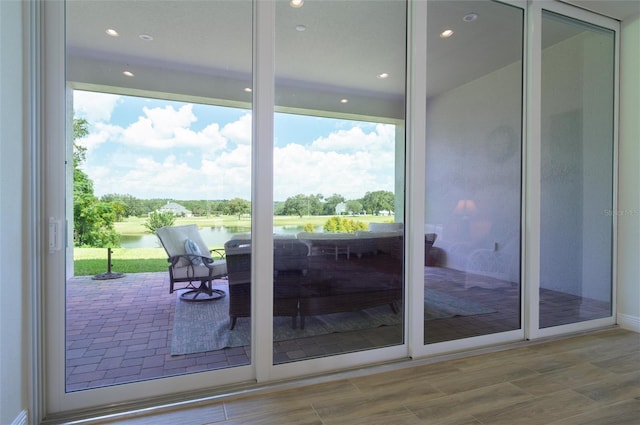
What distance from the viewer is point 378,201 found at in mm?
2648

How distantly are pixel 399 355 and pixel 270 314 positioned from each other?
1.12 meters

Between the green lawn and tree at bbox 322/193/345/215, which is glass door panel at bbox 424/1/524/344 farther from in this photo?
the green lawn

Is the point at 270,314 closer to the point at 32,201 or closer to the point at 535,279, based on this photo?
the point at 32,201

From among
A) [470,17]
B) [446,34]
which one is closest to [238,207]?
[446,34]

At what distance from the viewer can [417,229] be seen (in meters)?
2.63

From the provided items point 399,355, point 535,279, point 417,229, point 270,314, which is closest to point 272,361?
point 270,314

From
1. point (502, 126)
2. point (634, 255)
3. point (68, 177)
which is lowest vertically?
point (634, 255)

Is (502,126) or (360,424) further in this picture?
(502,126)

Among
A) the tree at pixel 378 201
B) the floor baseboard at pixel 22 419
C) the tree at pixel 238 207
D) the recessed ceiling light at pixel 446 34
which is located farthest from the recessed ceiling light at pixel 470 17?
the floor baseboard at pixel 22 419

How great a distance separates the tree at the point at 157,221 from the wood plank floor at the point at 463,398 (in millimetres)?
1130

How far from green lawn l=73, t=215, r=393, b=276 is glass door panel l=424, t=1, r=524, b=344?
113 centimetres

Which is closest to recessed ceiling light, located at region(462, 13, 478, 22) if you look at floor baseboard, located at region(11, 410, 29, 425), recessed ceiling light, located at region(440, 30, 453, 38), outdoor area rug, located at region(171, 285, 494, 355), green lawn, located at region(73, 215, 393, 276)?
recessed ceiling light, located at region(440, 30, 453, 38)

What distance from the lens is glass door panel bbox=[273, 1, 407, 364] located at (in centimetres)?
237

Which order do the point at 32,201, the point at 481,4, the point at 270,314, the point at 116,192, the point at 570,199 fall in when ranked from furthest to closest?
the point at 570,199, the point at 481,4, the point at 270,314, the point at 116,192, the point at 32,201
